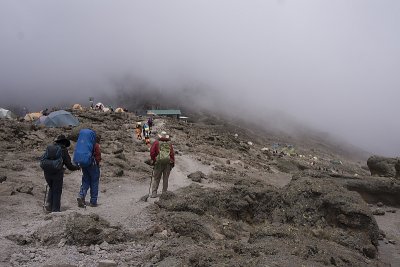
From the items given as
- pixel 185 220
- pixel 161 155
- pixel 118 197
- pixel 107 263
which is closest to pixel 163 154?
pixel 161 155

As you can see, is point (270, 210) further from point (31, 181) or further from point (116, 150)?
point (116, 150)

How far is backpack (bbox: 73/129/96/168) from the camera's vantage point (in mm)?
10484

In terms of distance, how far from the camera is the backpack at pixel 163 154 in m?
12.2

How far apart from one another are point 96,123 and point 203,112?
46489 mm

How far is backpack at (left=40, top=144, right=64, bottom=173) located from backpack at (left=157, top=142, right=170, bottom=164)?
3130mm

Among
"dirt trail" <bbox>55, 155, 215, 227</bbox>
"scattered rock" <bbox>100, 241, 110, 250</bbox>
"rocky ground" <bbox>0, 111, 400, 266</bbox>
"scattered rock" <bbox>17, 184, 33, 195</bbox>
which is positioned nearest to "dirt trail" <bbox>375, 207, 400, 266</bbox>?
"rocky ground" <bbox>0, 111, 400, 266</bbox>

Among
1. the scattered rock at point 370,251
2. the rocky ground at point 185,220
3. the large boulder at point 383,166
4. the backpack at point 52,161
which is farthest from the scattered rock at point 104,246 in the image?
the large boulder at point 383,166

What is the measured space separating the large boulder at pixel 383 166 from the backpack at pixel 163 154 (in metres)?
21.2

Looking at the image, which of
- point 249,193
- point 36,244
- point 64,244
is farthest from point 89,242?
point 249,193

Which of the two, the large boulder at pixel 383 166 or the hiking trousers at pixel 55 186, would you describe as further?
the large boulder at pixel 383 166

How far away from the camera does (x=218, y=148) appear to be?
30984 millimetres

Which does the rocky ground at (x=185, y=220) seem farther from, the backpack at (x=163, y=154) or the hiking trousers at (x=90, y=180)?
the backpack at (x=163, y=154)

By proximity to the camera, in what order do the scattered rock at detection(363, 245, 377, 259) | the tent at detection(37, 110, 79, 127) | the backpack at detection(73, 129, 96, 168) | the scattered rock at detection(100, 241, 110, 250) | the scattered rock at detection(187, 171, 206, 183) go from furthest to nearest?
the tent at detection(37, 110, 79, 127) → the scattered rock at detection(187, 171, 206, 183) → the scattered rock at detection(363, 245, 377, 259) → the backpack at detection(73, 129, 96, 168) → the scattered rock at detection(100, 241, 110, 250)

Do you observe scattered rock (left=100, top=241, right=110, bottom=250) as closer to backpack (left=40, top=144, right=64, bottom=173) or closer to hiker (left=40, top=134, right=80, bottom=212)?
hiker (left=40, top=134, right=80, bottom=212)
